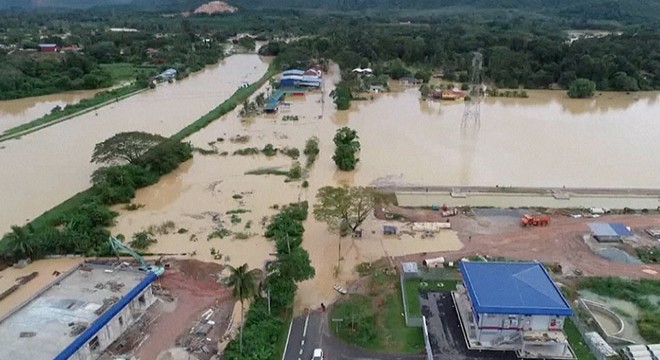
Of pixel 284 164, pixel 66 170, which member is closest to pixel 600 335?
pixel 284 164

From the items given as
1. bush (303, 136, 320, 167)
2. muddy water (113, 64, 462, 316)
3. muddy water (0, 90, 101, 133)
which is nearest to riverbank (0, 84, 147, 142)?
muddy water (0, 90, 101, 133)

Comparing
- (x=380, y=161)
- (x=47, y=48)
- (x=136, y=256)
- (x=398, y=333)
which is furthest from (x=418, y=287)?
(x=47, y=48)

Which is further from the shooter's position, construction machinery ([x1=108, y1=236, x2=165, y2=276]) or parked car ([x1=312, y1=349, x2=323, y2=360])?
construction machinery ([x1=108, y1=236, x2=165, y2=276])

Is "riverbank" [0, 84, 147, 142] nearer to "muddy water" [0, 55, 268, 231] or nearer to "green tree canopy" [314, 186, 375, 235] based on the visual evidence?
"muddy water" [0, 55, 268, 231]

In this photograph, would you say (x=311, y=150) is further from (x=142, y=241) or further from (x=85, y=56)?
(x=85, y=56)

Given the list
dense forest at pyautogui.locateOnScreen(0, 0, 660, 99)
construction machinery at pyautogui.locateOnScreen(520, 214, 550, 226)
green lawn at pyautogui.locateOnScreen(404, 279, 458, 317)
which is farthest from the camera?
dense forest at pyautogui.locateOnScreen(0, 0, 660, 99)

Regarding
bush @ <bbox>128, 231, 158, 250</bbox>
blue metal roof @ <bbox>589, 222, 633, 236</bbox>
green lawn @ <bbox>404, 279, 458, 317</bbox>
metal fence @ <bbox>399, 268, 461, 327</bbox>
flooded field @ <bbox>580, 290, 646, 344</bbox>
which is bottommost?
flooded field @ <bbox>580, 290, 646, 344</bbox>

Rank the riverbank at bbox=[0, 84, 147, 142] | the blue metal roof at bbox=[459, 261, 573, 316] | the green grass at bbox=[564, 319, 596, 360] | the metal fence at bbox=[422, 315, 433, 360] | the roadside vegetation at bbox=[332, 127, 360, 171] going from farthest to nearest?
1. the riverbank at bbox=[0, 84, 147, 142]
2. the roadside vegetation at bbox=[332, 127, 360, 171]
3. the green grass at bbox=[564, 319, 596, 360]
4. the blue metal roof at bbox=[459, 261, 573, 316]
5. the metal fence at bbox=[422, 315, 433, 360]
